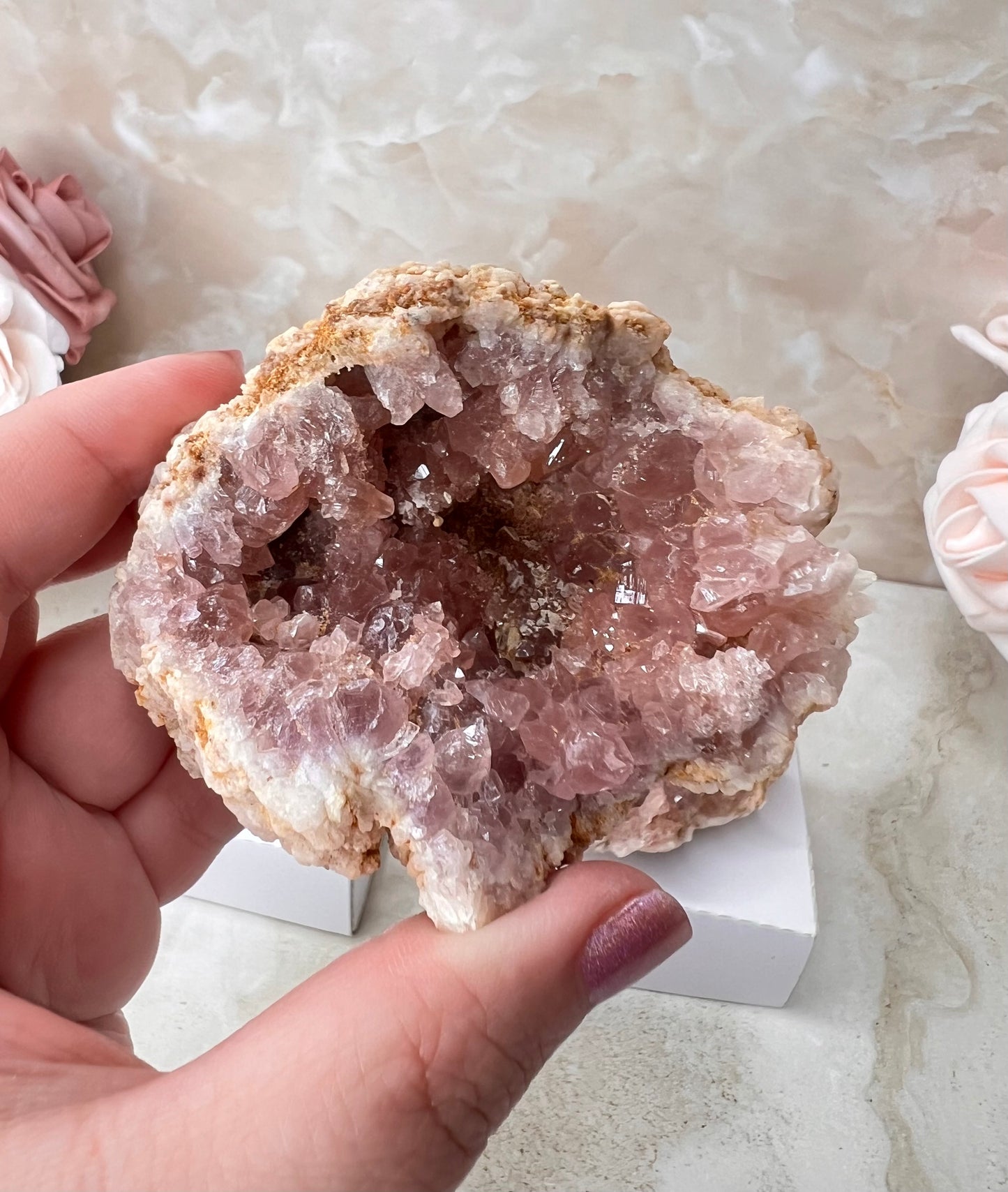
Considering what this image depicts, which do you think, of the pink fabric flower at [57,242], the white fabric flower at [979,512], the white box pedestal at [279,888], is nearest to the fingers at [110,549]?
the white box pedestal at [279,888]

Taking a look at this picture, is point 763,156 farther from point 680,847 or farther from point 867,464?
point 680,847

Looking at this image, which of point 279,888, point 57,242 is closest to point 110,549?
point 279,888

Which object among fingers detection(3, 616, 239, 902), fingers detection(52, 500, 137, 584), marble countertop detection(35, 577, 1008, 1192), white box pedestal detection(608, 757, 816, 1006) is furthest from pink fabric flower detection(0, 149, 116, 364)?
white box pedestal detection(608, 757, 816, 1006)

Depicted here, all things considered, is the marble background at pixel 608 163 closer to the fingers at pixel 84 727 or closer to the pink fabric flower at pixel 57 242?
the pink fabric flower at pixel 57 242

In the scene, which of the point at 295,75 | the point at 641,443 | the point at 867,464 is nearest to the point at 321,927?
the point at 641,443

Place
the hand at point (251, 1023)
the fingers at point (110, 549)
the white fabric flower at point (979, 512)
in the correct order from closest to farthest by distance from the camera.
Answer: the hand at point (251, 1023) < the fingers at point (110, 549) < the white fabric flower at point (979, 512)

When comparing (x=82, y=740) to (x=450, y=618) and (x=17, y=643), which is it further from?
(x=450, y=618)
